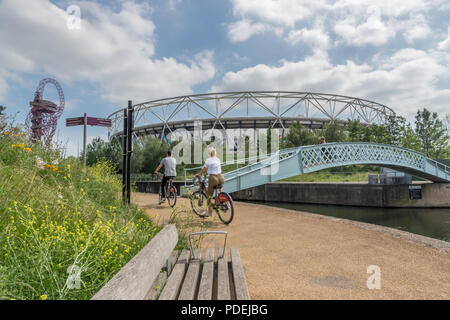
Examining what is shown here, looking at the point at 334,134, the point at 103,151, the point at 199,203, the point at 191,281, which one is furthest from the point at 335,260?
the point at 334,134

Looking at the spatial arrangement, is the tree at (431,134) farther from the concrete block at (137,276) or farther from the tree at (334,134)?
the concrete block at (137,276)

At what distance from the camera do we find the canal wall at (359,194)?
21.0m

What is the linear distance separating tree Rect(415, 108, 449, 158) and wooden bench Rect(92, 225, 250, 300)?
49.2 metres

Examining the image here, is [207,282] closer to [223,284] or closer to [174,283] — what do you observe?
[223,284]

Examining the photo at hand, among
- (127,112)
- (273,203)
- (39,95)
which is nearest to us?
(127,112)

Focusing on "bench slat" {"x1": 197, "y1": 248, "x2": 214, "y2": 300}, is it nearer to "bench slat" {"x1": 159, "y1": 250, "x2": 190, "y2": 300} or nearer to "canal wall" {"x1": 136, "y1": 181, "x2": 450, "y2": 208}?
"bench slat" {"x1": 159, "y1": 250, "x2": 190, "y2": 300}

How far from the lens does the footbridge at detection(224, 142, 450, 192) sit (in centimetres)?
1291

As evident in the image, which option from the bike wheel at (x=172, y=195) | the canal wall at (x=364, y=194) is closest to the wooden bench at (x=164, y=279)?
the bike wheel at (x=172, y=195)

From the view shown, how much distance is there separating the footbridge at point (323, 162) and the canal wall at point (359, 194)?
1.82 meters

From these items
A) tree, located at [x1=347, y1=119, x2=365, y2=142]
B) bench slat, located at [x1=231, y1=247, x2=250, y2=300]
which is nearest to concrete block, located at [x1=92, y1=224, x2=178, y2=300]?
bench slat, located at [x1=231, y1=247, x2=250, y2=300]

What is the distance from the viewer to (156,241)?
2.05 m
